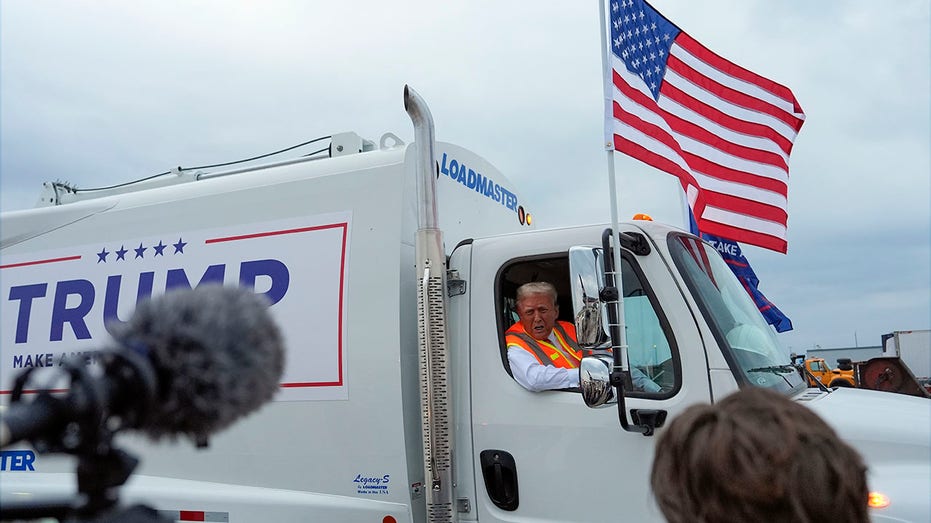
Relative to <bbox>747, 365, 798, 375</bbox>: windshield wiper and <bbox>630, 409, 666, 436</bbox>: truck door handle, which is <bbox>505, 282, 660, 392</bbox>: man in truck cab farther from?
<bbox>747, 365, 798, 375</bbox>: windshield wiper

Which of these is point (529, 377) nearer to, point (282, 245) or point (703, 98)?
point (282, 245)

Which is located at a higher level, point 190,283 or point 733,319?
point 190,283

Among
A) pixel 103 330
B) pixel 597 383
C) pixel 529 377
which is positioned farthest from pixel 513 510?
pixel 103 330

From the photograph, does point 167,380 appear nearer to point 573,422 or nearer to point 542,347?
point 573,422

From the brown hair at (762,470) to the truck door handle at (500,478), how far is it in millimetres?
2176

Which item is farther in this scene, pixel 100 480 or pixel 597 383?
pixel 597 383

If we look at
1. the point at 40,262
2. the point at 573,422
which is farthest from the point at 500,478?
the point at 40,262

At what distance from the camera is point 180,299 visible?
97 centimetres

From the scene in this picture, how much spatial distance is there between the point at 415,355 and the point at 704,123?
2.39 m

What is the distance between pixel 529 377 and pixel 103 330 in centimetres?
219

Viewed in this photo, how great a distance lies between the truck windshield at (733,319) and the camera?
3268 mm

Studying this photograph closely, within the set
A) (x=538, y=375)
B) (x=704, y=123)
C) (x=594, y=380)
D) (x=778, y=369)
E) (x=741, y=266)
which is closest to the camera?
(x=594, y=380)

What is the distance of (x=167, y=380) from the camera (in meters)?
0.92

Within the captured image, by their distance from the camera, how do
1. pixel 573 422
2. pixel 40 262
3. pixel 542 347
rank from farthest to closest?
pixel 40 262 < pixel 542 347 < pixel 573 422
